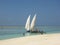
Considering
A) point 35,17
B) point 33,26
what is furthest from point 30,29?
point 35,17

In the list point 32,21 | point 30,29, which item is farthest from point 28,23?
point 30,29

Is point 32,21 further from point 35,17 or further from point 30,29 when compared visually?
point 30,29

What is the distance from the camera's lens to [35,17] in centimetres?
5962

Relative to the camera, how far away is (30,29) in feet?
181

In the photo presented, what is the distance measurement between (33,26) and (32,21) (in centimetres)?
338

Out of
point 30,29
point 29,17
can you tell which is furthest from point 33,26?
point 29,17

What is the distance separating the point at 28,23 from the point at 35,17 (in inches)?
97.4

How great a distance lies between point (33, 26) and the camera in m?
56.8

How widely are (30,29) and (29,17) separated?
8.12 m

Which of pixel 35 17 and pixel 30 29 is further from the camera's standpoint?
pixel 35 17

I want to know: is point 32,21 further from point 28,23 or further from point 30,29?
point 30,29

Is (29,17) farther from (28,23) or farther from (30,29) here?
(30,29)

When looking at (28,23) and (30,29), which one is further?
(28,23)

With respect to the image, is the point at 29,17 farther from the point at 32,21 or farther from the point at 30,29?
the point at 30,29
